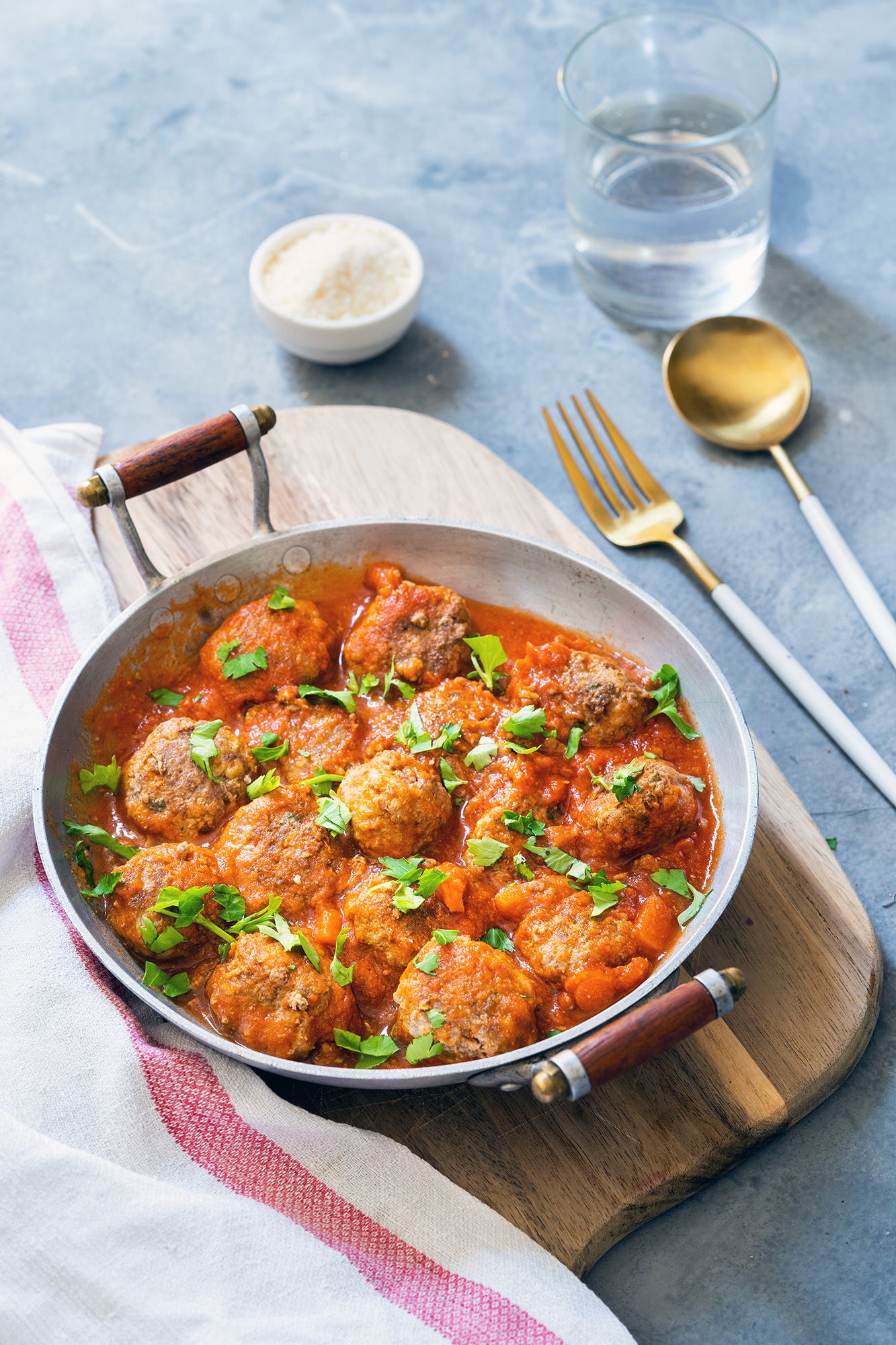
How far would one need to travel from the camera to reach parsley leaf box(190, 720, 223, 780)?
12.4 feet

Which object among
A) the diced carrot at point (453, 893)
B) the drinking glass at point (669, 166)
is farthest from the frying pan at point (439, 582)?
the drinking glass at point (669, 166)

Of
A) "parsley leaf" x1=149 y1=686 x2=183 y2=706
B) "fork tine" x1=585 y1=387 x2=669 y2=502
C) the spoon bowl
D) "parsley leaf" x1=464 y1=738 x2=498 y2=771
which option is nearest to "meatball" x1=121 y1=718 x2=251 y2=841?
"parsley leaf" x1=149 y1=686 x2=183 y2=706

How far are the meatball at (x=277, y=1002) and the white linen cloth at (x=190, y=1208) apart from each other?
8.2 inches

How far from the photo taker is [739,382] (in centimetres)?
521

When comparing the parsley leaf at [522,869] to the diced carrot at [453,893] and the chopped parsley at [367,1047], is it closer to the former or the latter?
the diced carrot at [453,893]

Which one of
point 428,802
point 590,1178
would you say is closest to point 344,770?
point 428,802

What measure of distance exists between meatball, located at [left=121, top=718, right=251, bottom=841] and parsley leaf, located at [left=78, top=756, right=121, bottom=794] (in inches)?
2.7

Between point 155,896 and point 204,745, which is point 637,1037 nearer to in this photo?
point 155,896

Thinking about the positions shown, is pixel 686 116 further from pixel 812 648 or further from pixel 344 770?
pixel 344 770

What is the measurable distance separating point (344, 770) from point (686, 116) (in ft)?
12.0

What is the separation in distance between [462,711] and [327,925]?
79 centimetres

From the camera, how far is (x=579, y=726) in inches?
155

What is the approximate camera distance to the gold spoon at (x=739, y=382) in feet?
16.9

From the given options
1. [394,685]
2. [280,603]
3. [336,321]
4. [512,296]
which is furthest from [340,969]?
[512,296]
